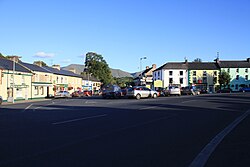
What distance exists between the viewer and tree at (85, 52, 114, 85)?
4348 inches

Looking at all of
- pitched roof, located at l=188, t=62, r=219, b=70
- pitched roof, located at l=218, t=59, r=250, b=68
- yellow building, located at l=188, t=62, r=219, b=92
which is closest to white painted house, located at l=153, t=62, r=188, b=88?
yellow building, located at l=188, t=62, r=219, b=92

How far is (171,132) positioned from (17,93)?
44154 millimetres

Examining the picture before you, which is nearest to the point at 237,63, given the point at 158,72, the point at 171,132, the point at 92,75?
the point at 158,72

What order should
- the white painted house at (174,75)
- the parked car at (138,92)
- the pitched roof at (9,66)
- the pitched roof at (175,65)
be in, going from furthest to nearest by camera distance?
1. the pitched roof at (175,65)
2. the white painted house at (174,75)
3. the pitched roof at (9,66)
4. the parked car at (138,92)

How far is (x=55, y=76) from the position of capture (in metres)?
66.2

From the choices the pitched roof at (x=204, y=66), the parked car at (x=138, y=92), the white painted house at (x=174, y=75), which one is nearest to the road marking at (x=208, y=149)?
the parked car at (x=138, y=92)

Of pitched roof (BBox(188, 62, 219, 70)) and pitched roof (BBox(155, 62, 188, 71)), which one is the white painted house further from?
pitched roof (BBox(188, 62, 219, 70))

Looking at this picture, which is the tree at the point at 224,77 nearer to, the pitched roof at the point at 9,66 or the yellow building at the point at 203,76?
the yellow building at the point at 203,76

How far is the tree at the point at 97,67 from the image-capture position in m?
110

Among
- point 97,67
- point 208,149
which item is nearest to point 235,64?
point 97,67

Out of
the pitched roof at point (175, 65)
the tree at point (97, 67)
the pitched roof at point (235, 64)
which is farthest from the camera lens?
the tree at point (97, 67)

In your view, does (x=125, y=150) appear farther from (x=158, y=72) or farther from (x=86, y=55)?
(x=86, y=55)

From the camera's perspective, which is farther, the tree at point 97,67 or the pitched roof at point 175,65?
the tree at point 97,67

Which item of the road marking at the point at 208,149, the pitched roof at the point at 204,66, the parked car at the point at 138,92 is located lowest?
the road marking at the point at 208,149
